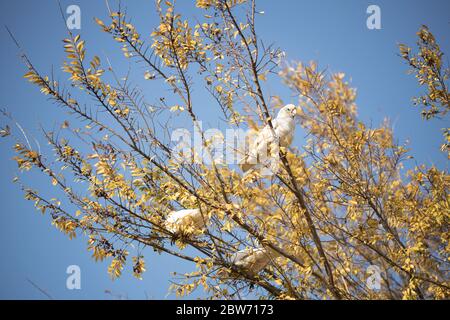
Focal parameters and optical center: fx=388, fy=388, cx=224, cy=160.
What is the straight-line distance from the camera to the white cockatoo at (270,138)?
13.0 feet

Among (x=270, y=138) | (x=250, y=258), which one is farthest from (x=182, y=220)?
(x=270, y=138)

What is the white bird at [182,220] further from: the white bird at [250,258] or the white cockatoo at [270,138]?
the white cockatoo at [270,138]

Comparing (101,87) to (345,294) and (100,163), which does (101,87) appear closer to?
(100,163)

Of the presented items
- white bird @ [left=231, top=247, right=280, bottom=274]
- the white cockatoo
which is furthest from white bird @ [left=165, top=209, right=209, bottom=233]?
the white cockatoo

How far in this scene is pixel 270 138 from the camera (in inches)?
155

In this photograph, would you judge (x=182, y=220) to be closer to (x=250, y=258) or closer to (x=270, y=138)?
(x=250, y=258)

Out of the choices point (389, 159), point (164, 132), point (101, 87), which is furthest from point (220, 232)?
point (389, 159)

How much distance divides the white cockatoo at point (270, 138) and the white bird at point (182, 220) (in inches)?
29.5

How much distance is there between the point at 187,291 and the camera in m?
3.32

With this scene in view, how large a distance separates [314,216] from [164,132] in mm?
1646

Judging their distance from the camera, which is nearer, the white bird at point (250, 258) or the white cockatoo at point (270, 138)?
the white bird at point (250, 258)

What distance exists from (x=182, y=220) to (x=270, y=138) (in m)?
1.24

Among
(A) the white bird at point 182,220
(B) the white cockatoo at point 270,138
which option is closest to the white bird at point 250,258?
(A) the white bird at point 182,220

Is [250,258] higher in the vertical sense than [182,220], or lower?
lower
